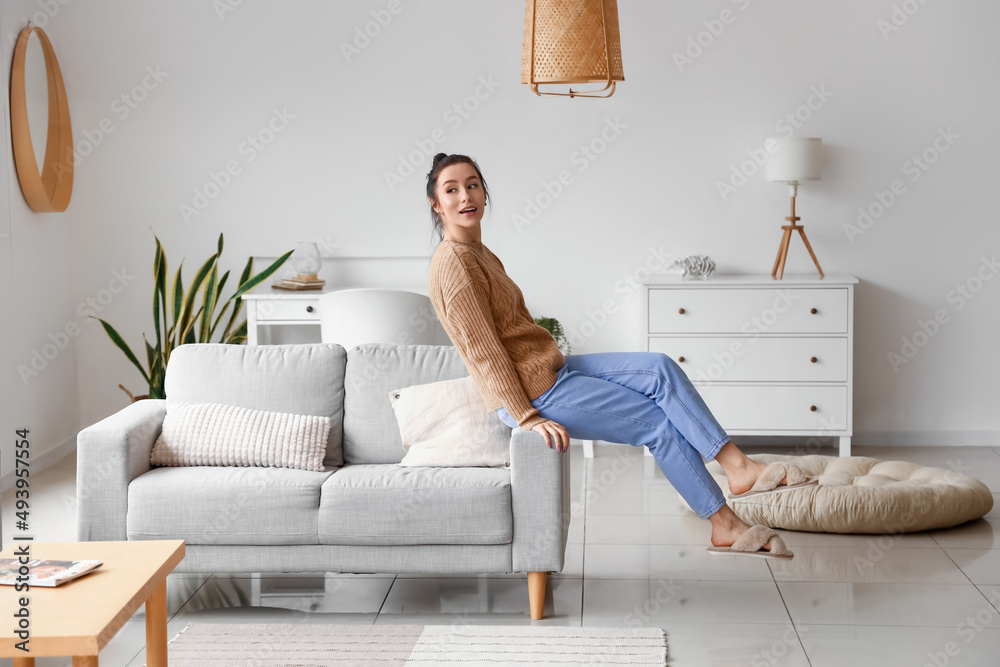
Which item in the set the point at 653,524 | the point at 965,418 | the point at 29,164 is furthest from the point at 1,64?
the point at 965,418

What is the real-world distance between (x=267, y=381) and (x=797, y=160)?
112 inches

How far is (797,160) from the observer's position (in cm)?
472

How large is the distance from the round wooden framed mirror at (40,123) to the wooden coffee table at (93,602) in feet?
9.66

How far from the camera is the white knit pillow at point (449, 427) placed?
2996 mm

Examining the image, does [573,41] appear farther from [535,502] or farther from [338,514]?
[338,514]

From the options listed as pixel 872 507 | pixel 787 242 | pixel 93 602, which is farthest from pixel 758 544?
pixel 787 242

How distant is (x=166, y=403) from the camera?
10.7 feet

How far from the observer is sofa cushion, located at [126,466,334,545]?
2801mm

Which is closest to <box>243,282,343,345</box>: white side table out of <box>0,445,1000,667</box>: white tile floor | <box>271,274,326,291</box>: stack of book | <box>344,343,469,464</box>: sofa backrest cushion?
<box>271,274,326,291</box>: stack of book

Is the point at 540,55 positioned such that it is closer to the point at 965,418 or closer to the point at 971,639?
the point at 971,639

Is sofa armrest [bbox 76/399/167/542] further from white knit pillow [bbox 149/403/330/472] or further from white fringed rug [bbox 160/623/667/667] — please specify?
white fringed rug [bbox 160/623/667/667]

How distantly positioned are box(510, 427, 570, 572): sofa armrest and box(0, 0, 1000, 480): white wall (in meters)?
2.46

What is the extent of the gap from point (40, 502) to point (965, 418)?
174 inches

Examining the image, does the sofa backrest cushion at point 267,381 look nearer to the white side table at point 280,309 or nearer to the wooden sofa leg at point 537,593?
the wooden sofa leg at point 537,593
